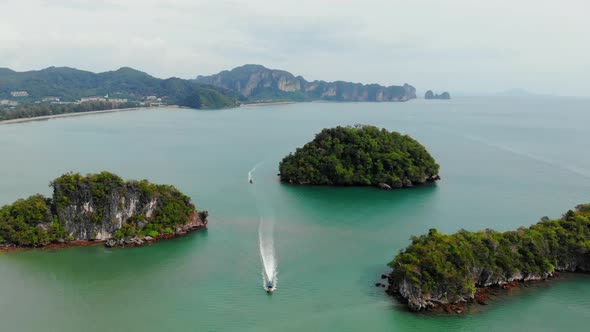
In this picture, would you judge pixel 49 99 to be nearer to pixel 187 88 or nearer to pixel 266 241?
pixel 187 88

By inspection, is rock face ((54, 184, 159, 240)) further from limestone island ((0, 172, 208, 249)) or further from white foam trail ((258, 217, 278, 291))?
white foam trail ((258, 217, 278, 291))

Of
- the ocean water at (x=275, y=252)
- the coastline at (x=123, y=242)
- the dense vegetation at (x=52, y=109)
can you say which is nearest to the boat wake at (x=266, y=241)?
the ocean water at (x=275, y=252)

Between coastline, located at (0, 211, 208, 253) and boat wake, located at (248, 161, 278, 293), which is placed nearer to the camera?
boat wake, located at (248, 161, 278, 293)

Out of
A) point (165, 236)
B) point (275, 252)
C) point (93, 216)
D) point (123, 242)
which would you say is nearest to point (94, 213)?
point (93, 216)

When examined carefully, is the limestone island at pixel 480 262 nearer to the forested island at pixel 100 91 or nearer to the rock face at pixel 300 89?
the forested island at pixel 100 91

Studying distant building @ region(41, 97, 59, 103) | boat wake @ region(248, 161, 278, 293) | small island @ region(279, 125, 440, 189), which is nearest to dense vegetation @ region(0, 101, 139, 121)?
distant building @ region(41, 97, 59, 103)

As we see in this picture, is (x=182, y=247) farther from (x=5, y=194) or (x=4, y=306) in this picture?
(x=5, y=194)

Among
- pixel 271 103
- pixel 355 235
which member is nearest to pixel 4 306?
pixel 355 235
